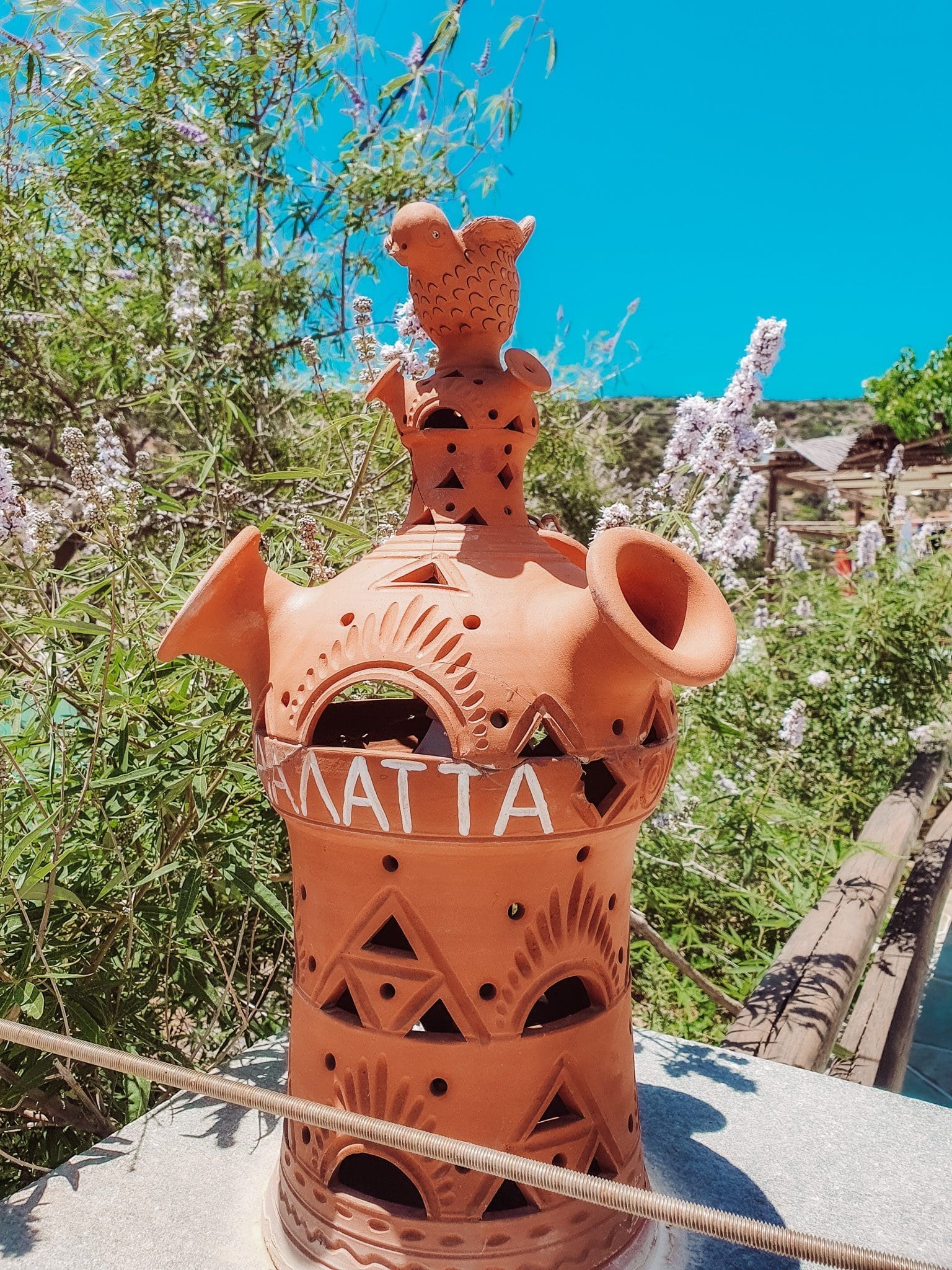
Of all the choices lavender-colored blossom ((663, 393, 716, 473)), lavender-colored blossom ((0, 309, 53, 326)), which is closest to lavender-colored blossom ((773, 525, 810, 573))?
lavender-colored blossom ((663, 393, 716, 473))

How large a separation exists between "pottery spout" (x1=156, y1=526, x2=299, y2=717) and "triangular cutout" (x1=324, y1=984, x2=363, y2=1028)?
50 centimetres

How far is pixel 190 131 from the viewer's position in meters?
3.97

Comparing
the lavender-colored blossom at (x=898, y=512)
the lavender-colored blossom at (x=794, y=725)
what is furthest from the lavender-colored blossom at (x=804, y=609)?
the lavender-colored blossom at (x=794, y=725)

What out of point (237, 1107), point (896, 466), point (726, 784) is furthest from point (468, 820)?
point (896, 466)

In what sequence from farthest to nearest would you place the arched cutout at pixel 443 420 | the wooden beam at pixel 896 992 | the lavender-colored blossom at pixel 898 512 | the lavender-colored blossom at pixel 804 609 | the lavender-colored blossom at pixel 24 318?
1. the lavender-colored blossom at pixel 898 512
2. the lavender-colored blossom at pixel 804 609
3. the lavender-colored blossom at pixel 24 318
4. the wooden beam at pixel 896 992
5. the arched cutout at pixel 443 420

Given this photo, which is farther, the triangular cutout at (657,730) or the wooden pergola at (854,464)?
the wooden pergola at (854,464)

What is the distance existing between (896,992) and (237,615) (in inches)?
101

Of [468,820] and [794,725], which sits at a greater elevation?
[794,725]

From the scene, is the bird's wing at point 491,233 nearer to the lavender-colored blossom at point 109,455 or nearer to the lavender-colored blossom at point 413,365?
the lavender-colored blossom at point 413,365

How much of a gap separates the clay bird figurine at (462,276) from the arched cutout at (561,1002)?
46.5 inches

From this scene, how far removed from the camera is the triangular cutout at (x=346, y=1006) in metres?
1.59

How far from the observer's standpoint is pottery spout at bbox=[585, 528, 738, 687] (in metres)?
1.34

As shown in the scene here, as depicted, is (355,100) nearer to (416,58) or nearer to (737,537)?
(416,58)

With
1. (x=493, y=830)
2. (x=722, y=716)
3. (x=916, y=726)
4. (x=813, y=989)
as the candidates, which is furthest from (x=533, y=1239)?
(x=916, y=726)
